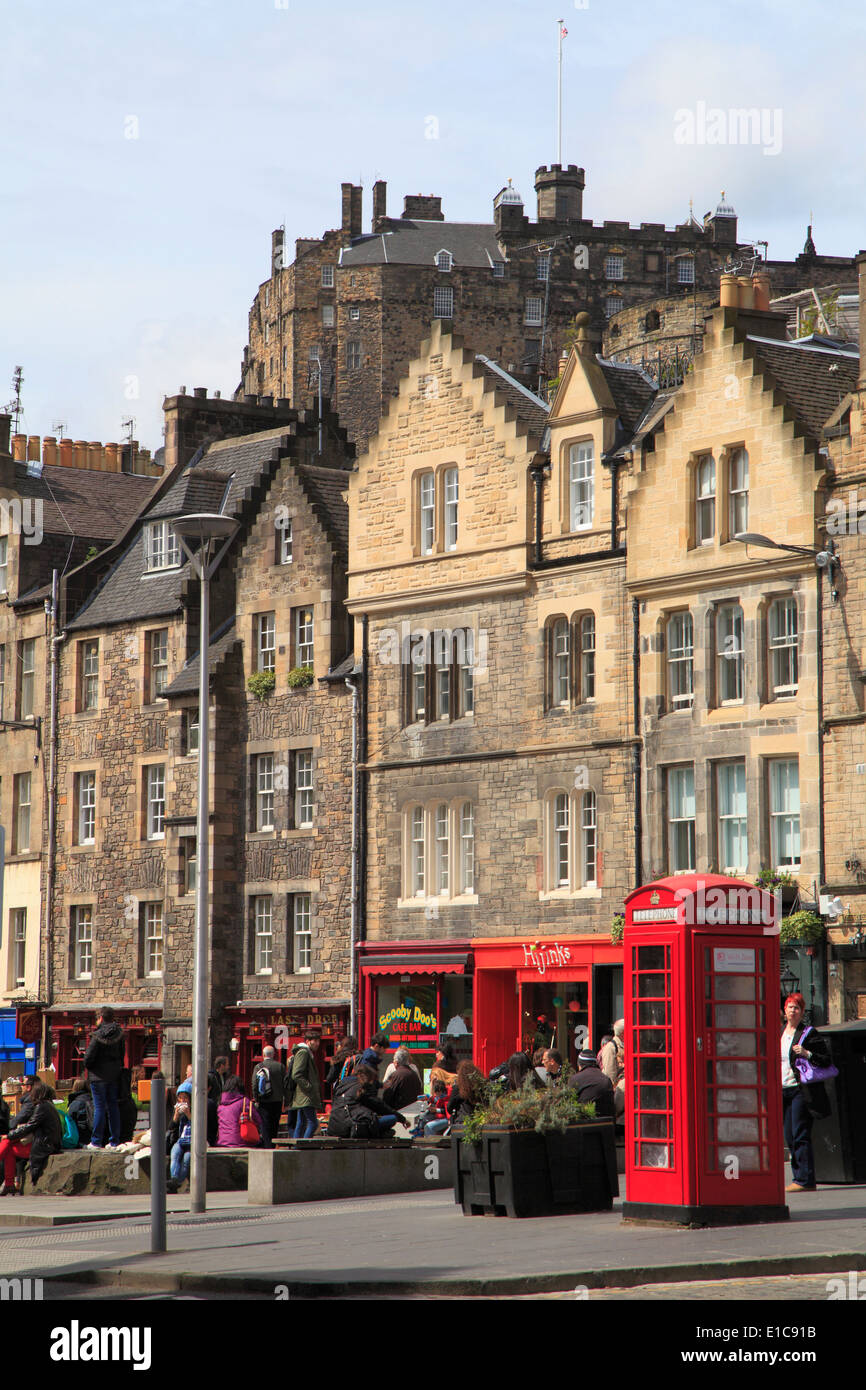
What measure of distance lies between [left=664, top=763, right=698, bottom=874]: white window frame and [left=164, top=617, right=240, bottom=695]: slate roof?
37.6ft

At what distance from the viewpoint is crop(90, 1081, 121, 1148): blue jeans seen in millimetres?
25750

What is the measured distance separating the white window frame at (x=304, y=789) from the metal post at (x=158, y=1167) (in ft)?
79.8

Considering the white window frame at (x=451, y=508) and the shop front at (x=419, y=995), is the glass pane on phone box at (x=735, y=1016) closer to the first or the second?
the shop front at (x=419, y=995)

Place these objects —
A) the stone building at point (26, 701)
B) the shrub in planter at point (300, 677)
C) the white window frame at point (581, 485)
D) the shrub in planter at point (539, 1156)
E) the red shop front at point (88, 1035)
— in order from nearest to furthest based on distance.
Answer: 1. the shrub in planter at point (539, 1156)
2. the white window frame at point (581, 485)
3. the shrub in planter at point (300, 677)
4. the red shop front at point (88, 1035)
5. the stone building at point (26, 701)

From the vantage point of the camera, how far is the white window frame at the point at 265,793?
41312 millimetres

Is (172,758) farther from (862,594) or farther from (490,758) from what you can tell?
(862,594)

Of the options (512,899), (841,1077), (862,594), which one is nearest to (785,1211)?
(841,1077)

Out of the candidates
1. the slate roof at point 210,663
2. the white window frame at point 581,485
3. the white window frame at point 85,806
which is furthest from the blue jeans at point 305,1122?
the white window frame at point 85,806

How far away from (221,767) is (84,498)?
12519 millimetres

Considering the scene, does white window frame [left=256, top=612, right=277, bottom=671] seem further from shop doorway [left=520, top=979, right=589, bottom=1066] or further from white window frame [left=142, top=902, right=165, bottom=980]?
shop doorway [left=520, top=979, right=589, bottom=1066]

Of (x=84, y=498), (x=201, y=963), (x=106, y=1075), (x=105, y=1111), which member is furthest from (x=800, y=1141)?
(x=84, y=498)

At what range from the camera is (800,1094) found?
1845cm

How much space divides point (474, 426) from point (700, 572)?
6395mm

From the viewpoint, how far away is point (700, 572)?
33.4m
